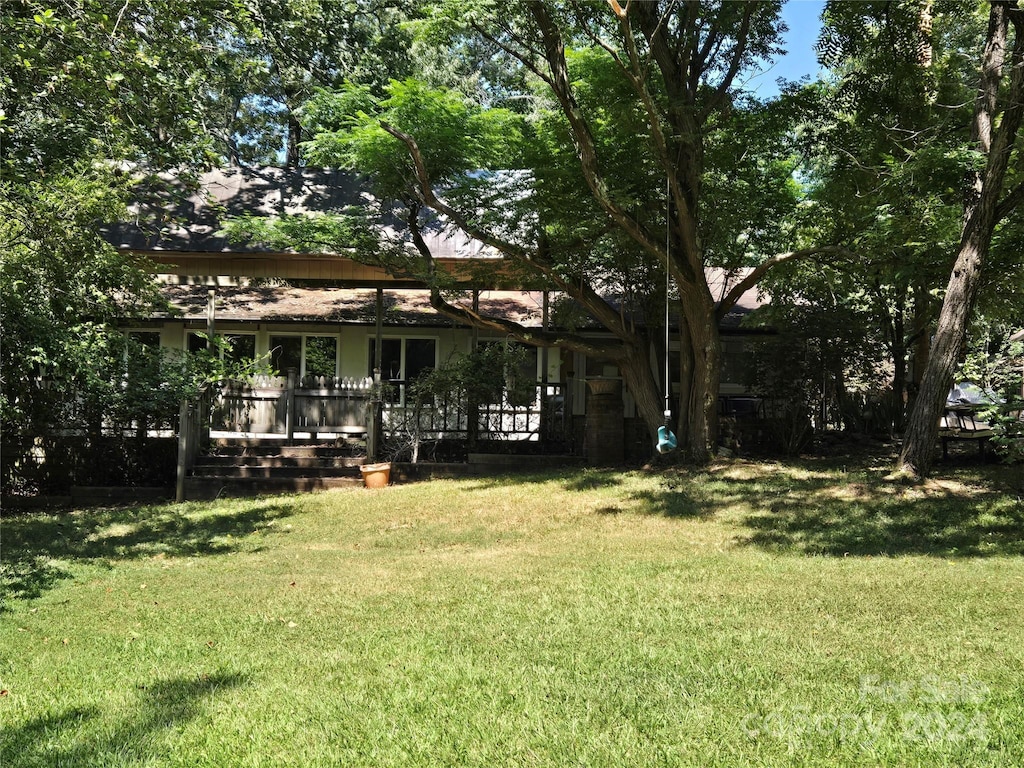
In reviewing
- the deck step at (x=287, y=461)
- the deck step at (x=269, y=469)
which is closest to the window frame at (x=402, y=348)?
the deck step at (x=269, y=469)

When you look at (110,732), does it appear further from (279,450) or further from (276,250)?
(276,250)

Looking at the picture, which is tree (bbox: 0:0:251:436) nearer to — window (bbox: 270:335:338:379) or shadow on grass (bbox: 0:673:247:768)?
window (bbox: 270:335:338:379)

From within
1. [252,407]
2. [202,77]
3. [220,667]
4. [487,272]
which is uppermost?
[202,77]

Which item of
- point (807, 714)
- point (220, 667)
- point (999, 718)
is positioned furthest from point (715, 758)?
point (220, 667)

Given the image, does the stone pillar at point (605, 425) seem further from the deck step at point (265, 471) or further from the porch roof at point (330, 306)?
the deck step at point (265, 471)

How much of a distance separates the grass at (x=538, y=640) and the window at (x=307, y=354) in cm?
935

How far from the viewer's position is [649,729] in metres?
3.86

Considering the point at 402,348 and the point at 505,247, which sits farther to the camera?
the point at 402,348

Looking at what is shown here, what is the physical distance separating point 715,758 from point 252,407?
1300cm

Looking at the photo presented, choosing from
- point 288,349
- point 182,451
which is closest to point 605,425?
point 182,451

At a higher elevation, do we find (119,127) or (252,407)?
(119,127)

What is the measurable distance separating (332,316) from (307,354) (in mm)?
1502

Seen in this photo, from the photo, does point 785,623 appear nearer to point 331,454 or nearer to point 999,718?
point 999,718

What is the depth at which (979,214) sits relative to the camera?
35.3 feet
